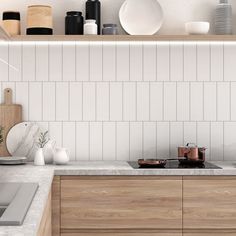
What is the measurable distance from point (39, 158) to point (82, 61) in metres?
0.80

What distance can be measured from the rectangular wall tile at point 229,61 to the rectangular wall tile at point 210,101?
0.12 meters

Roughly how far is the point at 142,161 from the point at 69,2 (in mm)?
1329

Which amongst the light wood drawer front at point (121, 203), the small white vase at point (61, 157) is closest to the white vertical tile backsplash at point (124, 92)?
the small white vase at point (61, 157)

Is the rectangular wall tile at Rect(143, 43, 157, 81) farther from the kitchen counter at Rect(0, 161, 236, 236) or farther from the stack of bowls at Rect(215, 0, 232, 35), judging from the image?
the kitchen counter at Rect(0, 161, 236, 236)

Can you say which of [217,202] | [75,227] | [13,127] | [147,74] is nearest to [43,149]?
[13,127]

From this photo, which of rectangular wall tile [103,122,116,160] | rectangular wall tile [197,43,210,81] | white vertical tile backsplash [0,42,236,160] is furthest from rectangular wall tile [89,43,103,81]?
rectangular wall tile [197,43,210,81]

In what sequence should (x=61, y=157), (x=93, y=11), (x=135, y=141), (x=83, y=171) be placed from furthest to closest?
(x=135, y=141), (x=93, y=11), (x=61, y=157), (x=83, y=171)

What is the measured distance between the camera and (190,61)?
4.30 m

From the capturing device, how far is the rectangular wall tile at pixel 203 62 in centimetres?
430

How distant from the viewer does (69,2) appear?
14.2ft

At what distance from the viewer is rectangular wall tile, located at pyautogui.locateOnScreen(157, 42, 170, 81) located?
4285mm

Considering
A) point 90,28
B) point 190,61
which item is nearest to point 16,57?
point 90,28

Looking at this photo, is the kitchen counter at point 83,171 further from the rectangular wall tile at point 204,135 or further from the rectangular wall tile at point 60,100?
the rectangular wall tile at point 60,100

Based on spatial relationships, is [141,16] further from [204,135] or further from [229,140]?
[229,140]
